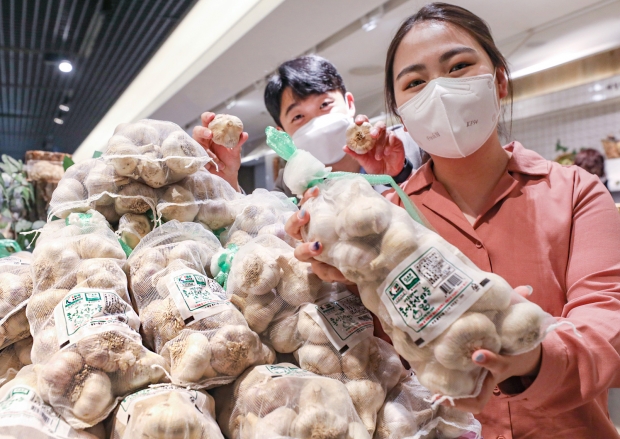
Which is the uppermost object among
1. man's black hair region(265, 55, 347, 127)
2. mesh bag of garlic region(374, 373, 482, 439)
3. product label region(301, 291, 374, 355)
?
Result: man's black hair region(265, 55, 347, 127)

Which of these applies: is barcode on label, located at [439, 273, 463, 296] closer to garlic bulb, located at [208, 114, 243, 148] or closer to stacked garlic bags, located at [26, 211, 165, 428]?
stacked garlic bags, located at [26, 211, 165, 428]

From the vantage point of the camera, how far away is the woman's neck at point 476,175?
1036 mm

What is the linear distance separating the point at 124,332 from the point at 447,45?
843 mm

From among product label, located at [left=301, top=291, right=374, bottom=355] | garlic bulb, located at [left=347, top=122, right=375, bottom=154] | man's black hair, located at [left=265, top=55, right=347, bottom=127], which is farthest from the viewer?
man's black hair, located at [left=265, top=55, right=347, bottom=127]

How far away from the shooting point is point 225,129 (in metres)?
1.26

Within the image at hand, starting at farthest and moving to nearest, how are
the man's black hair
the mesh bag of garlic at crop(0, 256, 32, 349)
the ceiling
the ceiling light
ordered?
the ceiling light < the ceiling < the man's black hair < the mesh bag of garlic at crop(0, 256, 32, 349)

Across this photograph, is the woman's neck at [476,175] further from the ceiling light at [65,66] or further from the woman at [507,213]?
the ceiling light at [65,66]

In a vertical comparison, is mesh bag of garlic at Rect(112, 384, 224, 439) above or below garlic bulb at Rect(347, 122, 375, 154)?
below

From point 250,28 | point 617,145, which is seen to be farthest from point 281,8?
point 617,145

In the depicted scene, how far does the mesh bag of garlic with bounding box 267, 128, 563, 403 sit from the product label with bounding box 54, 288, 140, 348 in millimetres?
381

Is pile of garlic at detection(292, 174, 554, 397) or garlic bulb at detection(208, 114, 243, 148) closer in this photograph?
pile of garlic at detection(292, 174, 554, 397)

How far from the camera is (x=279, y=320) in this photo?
0.83 meters

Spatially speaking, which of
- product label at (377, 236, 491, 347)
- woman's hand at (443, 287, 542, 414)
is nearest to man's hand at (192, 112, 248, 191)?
product label at (377, 236, 491, 347)

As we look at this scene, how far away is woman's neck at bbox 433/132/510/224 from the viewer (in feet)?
3.40
